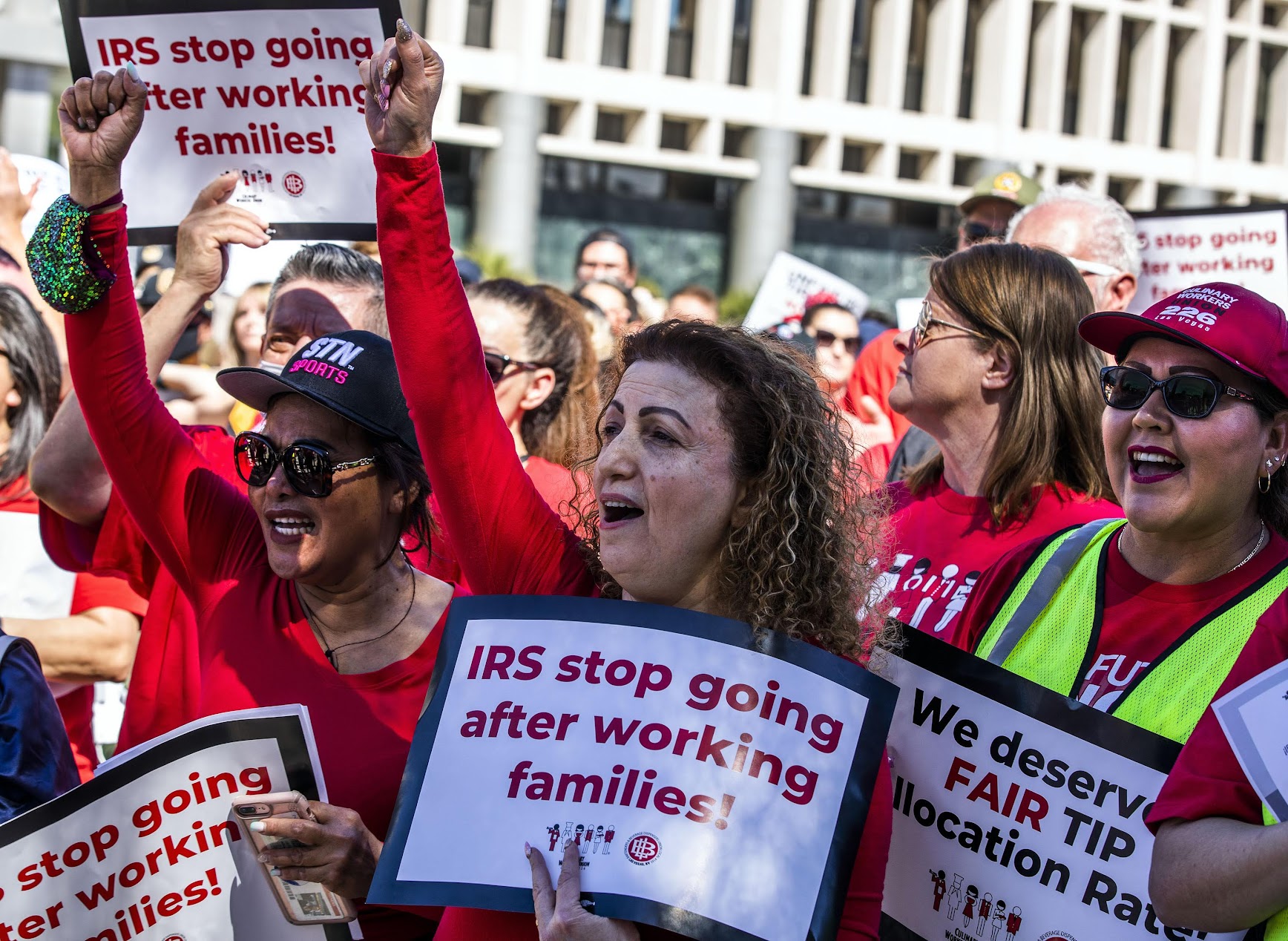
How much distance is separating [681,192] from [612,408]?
28106 millimetres

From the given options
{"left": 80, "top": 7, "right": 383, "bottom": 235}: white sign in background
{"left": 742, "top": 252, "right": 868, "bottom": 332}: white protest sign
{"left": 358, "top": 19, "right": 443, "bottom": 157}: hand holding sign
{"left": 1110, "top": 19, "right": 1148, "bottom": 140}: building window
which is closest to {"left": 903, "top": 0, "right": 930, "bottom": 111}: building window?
{"left": 1110, "top": 19, "right": 1148, "bottom": 140}: building window

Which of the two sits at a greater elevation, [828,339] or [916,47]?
[916,47]

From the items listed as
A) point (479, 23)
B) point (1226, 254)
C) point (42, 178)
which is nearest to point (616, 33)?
point (479, 23)

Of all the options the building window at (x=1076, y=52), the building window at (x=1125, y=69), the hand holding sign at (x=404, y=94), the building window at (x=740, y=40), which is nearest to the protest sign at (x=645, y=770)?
the hand holding sign at (x=404, y=94)

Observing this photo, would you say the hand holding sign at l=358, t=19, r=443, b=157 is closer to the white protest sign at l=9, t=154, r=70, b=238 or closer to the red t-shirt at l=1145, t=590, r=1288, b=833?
the red t-shirt at l=1145, t=590, r=1288, b=833

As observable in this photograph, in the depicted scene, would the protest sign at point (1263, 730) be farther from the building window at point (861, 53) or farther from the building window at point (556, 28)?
the building window at point (861, 53)

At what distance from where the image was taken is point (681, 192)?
98.7 feet

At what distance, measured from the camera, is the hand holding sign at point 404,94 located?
2.40 meters

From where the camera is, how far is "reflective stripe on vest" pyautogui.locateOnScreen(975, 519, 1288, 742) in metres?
2.53

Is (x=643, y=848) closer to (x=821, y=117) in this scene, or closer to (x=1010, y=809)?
(x=1010, y=809)

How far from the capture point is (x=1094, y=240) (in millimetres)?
4945

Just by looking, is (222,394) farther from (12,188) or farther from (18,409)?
(18,409)

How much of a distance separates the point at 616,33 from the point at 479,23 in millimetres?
2719

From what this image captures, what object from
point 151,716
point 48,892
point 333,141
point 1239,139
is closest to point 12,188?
point 333,141
